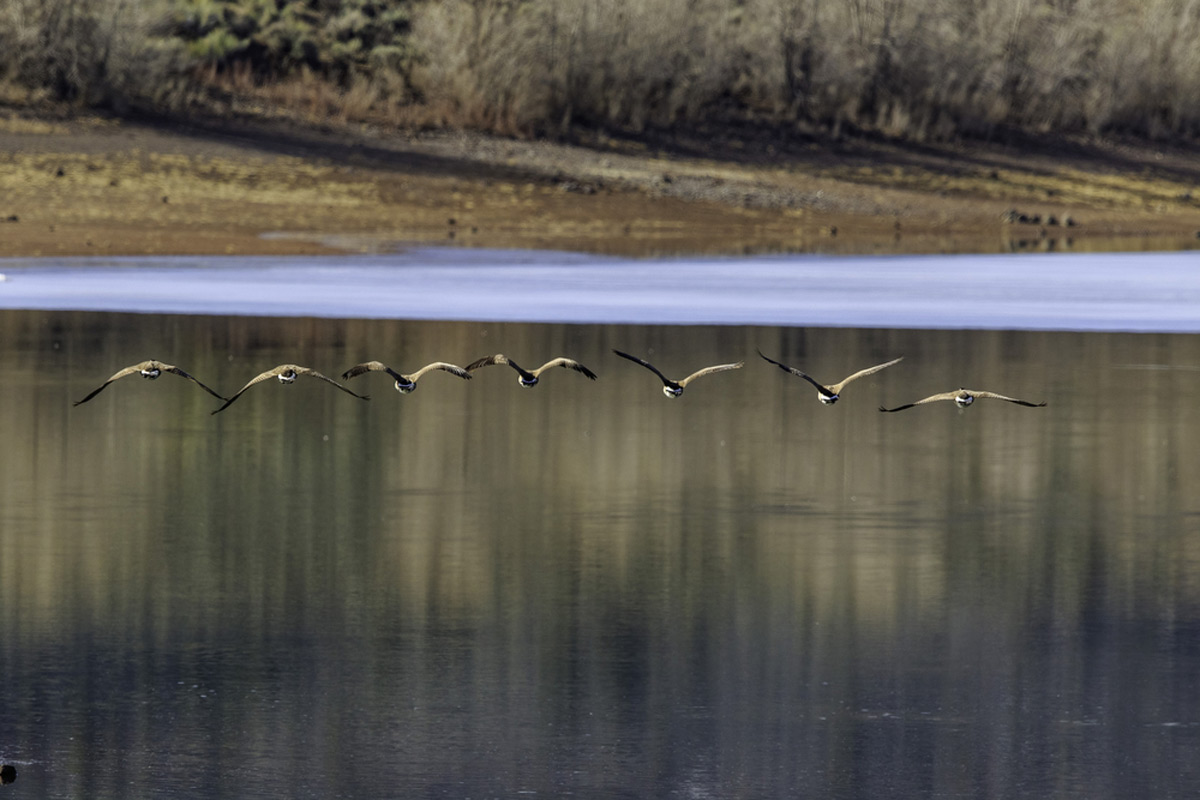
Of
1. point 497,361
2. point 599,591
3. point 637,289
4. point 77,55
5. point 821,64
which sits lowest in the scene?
point 599,591

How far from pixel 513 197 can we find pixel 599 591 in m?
25.3

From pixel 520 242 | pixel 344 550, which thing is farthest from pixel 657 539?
pixel 520 242

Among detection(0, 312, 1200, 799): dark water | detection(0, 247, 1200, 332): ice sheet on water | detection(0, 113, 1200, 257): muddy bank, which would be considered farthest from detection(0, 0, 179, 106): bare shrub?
detection(0, 312, 1200, 799): dark water

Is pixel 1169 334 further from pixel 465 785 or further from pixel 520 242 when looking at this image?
pixel 465 785

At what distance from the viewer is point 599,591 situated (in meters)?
10.9

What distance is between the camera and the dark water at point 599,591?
27.3 ft

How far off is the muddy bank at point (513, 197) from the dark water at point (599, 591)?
41.9 feet

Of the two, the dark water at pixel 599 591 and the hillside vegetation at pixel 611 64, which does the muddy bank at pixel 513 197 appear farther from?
the dark water at pixel 599 591

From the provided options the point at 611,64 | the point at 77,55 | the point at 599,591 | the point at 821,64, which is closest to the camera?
the point at 599,591

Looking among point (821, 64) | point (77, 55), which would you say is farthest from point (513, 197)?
point (821, 64)

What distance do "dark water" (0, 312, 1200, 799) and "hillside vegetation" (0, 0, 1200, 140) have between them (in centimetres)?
2157

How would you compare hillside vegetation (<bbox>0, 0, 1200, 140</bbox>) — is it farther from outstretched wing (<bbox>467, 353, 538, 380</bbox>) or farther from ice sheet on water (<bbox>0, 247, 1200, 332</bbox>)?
outstretched wing (<bbox>467, 353, 538, 380</bbox>)

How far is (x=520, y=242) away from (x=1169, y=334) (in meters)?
11.5

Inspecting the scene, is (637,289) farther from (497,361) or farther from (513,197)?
(497,361)
